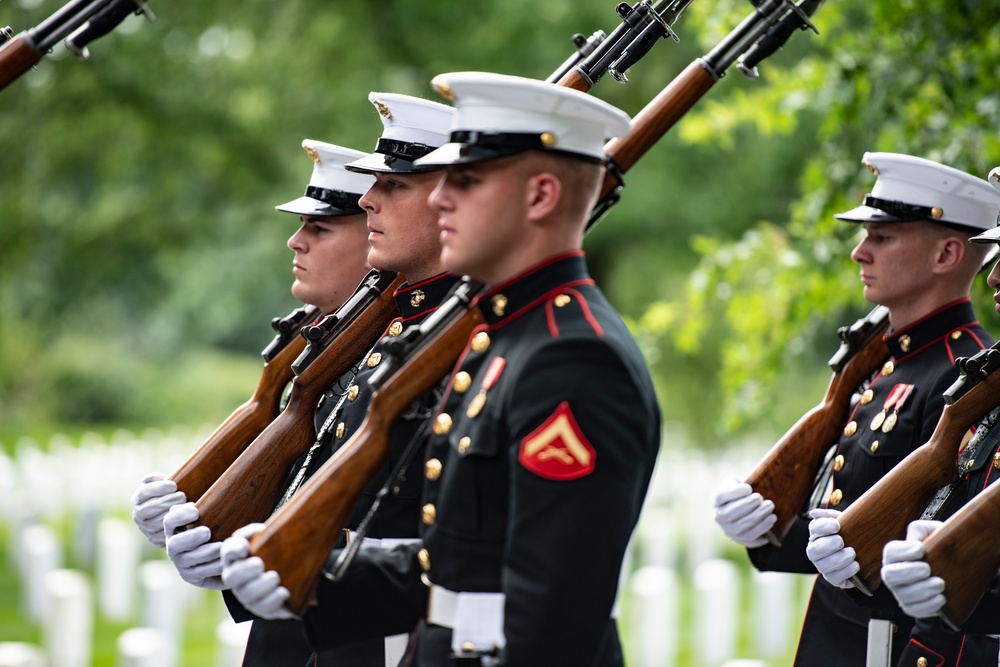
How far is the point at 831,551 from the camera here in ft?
11.5

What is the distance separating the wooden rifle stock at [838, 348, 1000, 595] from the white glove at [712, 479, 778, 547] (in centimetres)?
45

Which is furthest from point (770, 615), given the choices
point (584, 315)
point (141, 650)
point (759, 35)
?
point (584, 315)

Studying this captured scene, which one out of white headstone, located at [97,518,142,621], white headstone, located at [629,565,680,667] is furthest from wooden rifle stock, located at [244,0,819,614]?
white headstone, located at [97,518,142,621]

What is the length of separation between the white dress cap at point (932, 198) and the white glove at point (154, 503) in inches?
87.2

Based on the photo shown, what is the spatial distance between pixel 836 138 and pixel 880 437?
3.22 m

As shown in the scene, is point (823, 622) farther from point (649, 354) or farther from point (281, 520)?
point (649, 354)

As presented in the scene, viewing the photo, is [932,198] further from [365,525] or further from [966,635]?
[365,525]

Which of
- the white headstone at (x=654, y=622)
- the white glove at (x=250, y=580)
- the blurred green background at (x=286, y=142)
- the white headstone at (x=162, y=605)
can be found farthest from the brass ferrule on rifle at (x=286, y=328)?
the blurred green background at (x=286, y=142)

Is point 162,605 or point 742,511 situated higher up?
point 742,511

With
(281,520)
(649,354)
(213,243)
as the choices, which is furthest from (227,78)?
(281,520)

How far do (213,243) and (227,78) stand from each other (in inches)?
74.0

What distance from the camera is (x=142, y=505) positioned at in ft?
13.3

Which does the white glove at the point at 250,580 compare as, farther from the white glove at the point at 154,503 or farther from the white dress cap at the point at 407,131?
the white dress cap at the point at 407,131

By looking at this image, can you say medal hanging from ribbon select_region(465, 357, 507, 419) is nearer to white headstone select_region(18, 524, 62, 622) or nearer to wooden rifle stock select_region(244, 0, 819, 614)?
wooden rifle stock select_region(244, 0, 819, 614)
